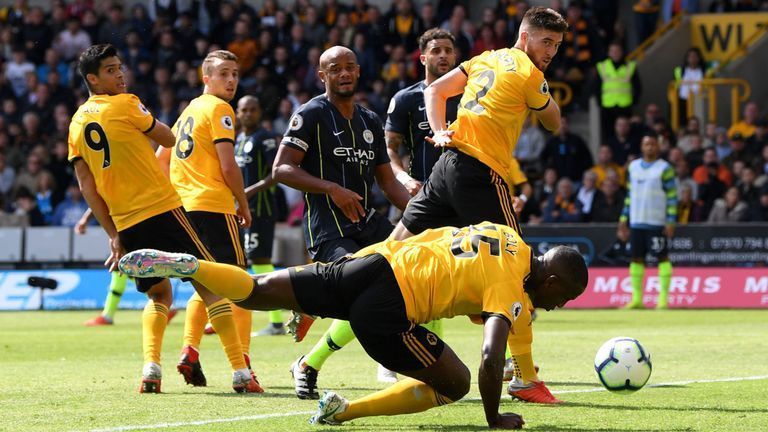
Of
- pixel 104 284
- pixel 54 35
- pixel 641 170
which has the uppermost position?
pixel 54 35

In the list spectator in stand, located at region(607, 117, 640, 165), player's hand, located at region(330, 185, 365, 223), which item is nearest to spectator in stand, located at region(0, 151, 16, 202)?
spectator in stand, located at region(607, 117, 640, 165)

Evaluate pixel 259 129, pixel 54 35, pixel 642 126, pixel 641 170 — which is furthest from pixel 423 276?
pixel 54 35

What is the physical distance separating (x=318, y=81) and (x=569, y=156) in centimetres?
544

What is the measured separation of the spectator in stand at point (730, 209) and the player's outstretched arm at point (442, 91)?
12.9 metres

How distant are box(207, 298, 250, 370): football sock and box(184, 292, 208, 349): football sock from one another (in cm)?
19

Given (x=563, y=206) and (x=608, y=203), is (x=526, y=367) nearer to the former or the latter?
(x=608, y=203)

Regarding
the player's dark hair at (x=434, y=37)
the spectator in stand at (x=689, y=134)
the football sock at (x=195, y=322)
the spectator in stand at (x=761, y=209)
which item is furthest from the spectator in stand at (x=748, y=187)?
the football sock at (x=195, y=322)

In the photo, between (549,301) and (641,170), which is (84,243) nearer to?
(641,170)

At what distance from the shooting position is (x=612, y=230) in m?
20.7

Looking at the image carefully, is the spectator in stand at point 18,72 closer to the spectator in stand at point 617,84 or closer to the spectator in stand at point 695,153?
the spectator in stand at point 617,84

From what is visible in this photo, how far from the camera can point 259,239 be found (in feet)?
48.4

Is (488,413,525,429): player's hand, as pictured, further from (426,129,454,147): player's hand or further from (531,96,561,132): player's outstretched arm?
(531,96,561,132): player's outstretched arm

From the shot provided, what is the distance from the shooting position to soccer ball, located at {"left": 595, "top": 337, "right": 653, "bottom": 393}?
792 cm

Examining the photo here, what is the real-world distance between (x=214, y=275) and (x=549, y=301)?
1724mm
